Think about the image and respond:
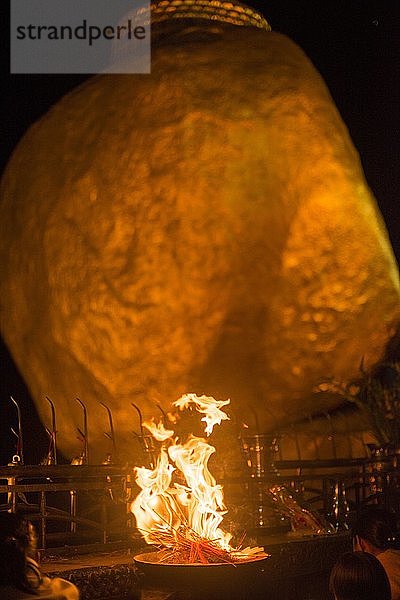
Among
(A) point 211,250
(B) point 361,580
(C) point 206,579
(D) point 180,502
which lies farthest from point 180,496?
(A) point 211,250

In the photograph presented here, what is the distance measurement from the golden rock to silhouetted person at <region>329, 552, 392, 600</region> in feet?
13.1

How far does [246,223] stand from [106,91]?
1.82m

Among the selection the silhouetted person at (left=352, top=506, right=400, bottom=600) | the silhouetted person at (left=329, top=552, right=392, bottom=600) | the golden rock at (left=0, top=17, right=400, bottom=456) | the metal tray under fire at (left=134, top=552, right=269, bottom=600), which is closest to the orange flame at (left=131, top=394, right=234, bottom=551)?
the metal tray under fire at (left=134, top=552, right=269, bottom=600)

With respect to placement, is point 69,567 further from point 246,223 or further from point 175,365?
point 246,223

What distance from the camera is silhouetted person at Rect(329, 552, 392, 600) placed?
8.49 ft

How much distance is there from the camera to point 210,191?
6.58m

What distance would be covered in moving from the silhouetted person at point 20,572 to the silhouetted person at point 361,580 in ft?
2.72

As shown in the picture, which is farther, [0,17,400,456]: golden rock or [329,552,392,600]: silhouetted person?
[0,17,400,456]: golden rock

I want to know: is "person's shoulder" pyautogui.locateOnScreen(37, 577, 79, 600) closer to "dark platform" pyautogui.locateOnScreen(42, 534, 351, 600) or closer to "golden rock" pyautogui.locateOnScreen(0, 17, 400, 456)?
"dark platform" pyautogui.locateOnScreen(42, 534, 351, 600)

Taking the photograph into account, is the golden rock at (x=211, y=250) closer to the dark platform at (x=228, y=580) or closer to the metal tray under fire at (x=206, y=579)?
the dark platform at (x=228, y=580)

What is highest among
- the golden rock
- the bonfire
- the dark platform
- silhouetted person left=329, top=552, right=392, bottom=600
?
the golden rock

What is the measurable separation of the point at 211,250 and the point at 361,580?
4.15 metres

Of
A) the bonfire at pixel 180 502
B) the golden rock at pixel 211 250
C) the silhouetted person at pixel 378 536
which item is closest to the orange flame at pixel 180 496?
the bonfire at pixel 180 502

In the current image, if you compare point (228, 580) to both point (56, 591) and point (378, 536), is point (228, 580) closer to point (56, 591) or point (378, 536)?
point (378, 536)
